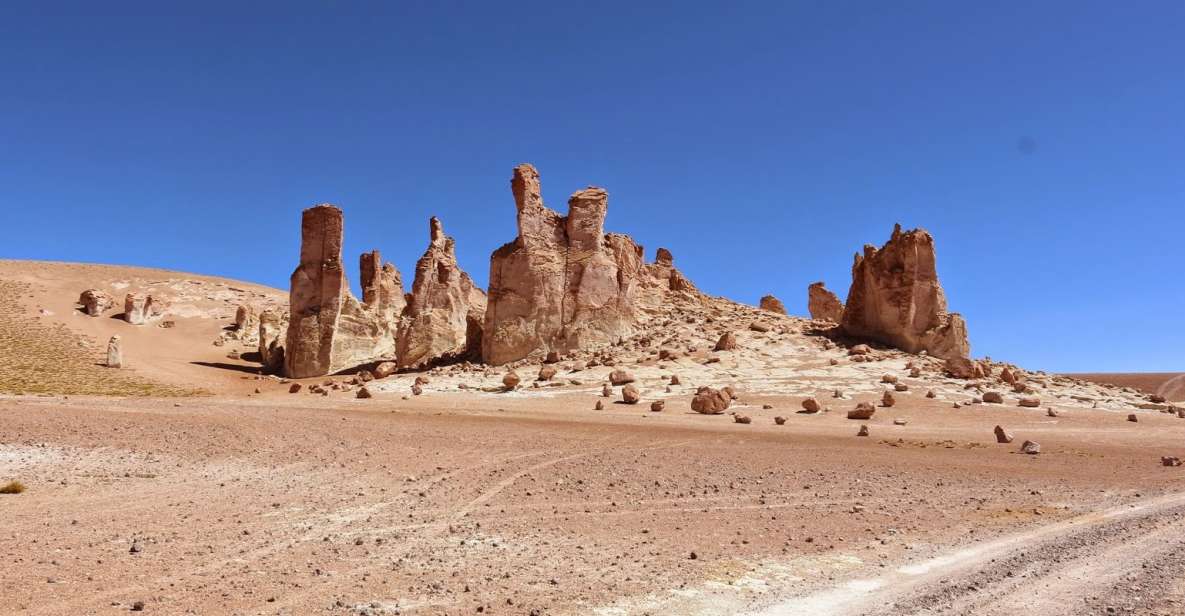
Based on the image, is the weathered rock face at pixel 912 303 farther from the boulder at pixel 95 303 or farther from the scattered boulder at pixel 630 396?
the boulder at pixel 95 303

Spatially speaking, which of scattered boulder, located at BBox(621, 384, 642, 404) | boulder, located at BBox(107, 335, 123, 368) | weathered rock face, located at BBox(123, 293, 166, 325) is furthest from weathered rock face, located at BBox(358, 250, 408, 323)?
→ scattered boulder, located at BBox(621, 384, 642, 404)

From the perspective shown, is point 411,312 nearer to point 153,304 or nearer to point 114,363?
point 114,363

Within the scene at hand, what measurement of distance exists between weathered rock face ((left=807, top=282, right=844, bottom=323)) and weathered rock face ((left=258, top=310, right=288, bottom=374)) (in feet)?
112

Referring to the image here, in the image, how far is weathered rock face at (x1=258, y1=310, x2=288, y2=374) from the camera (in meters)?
37.9

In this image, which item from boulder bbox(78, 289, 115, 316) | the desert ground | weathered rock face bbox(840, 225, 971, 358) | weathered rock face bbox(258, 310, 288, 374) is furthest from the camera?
boulder bbox(78, 289, 115, 316)

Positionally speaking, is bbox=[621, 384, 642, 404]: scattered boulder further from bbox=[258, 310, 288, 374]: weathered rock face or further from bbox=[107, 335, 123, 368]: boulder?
bbox=[107, 335, 123, 368]: boulder

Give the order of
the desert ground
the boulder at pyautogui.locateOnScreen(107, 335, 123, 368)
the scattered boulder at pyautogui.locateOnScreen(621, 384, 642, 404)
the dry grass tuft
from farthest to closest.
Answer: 1. the boulder at pyautogui.locateOnScreen(107, 335, 123, 368)
2. the dry grass tuft
3. the scattered boulder at pyautogui.locateOnScreen(621, 384, 642, 404)
4. the desert ground

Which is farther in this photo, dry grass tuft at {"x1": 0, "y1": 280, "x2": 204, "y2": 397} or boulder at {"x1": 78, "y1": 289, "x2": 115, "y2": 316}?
boulder at {"x1": 78, "y1": 289, "x2": 115, "y2": 316}

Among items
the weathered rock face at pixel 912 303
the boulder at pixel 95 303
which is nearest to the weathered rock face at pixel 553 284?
the weathered rock face at pixel 912 303

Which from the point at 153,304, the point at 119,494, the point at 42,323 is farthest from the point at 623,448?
the point at 153,304

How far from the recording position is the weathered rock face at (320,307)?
3484 centimetres

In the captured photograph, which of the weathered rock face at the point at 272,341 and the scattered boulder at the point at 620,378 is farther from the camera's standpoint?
the weathered rock face at the point at 272,341

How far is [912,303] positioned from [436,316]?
2212 cm

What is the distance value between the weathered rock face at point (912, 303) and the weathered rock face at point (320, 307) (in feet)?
81.9
